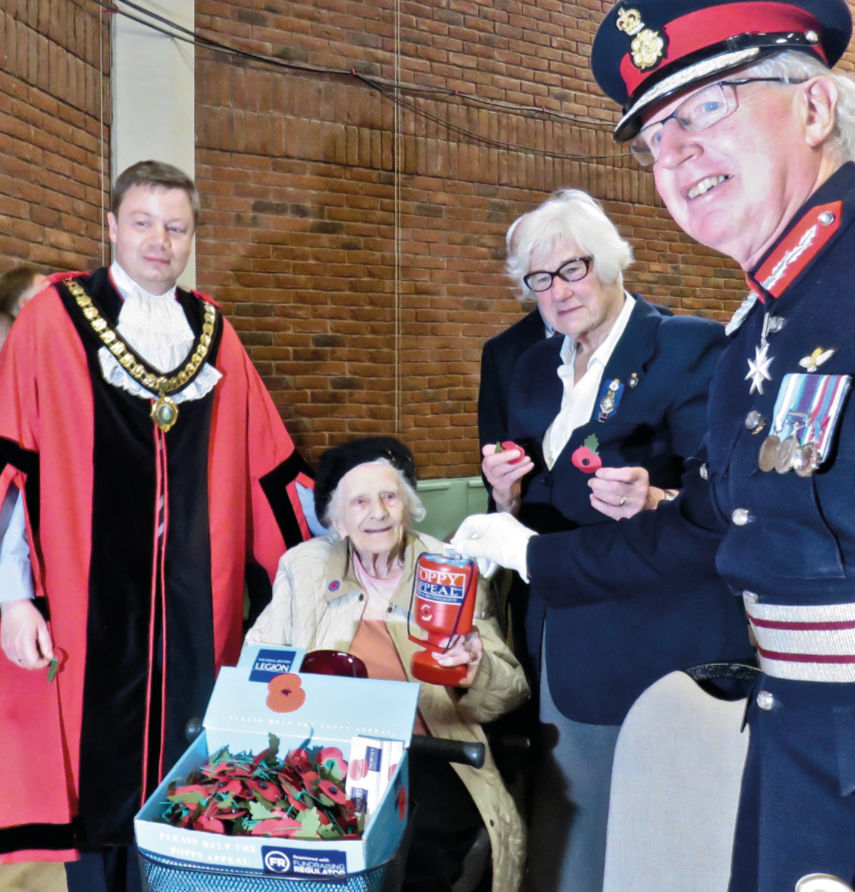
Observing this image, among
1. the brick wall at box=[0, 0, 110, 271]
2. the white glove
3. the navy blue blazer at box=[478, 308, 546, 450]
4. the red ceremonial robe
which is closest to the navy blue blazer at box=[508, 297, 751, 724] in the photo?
the white glove

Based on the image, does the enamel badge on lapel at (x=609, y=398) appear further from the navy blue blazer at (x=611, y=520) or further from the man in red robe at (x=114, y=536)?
the man in red robe at (x=114, y=536)

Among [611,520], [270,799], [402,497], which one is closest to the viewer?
[270,799]

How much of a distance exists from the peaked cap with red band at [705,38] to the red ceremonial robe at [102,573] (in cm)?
135

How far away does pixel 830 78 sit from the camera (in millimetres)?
1021

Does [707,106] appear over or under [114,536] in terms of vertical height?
over

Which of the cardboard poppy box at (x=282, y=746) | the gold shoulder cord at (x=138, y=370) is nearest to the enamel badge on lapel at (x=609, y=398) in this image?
the cardboard poppy box at (x=282, y=746)

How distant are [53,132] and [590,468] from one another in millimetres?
2428

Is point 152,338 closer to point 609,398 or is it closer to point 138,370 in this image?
point 138,370

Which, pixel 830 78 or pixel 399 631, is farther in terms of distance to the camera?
pixel 399 631

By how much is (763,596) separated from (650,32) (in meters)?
0.64

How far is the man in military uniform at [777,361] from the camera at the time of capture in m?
0.89

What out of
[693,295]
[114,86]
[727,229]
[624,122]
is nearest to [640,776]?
[727,229]

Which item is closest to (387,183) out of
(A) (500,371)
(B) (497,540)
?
(A) (500,371)

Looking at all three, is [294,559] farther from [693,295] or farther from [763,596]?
[693,295]
